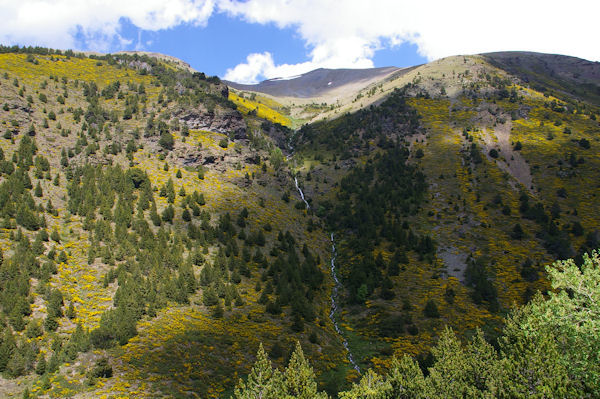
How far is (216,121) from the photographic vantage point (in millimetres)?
72000

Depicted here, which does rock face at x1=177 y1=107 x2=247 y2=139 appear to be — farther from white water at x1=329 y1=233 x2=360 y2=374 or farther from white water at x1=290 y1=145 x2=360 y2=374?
white water at x1=329 y1=233 x2=360 y2=374

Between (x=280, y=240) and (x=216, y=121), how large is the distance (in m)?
35.8

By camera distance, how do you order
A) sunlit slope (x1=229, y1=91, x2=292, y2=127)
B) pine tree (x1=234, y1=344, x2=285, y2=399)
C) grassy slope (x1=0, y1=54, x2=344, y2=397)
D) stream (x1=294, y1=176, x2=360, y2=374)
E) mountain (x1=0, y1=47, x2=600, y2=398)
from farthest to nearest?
sunlit slope (x1=229, y1=91, x2=292, y2=127) < stream (x1=294, y1=176, x2=360, y2=374) < grassy slope (x1=0, y1=54, x2=344, y2=397) < mountain (x1=0, y1=47, x2=600, y2=398) < pine tree (x1=234, y1=344, x2=285, y2=399)

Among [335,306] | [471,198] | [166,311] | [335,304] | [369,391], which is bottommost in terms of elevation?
[335,306]

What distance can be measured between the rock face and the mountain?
46cm

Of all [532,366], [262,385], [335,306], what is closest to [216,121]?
[335,306]

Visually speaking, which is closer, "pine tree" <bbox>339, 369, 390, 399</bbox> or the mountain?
"pine tree" <bbox>339, 369, 390, 399</bbox>

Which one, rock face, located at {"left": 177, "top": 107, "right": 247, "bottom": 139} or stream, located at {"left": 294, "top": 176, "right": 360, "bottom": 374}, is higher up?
rock face, located at {"left": 177, "top": 107, "right": 247, "bottom": 139}

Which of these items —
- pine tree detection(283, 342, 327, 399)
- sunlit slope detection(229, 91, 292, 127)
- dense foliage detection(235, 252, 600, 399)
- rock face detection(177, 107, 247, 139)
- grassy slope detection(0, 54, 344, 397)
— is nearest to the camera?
dense foliage detection(235, 252, 600, 399)

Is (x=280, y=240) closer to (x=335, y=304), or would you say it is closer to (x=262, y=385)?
(x=335, y=304)

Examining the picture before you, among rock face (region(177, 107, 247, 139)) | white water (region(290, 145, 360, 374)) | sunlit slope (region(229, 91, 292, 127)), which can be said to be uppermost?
sunlit slope (region(229, 91, 292, 127))

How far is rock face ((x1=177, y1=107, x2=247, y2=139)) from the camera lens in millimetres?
69688

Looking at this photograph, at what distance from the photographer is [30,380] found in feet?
70.6

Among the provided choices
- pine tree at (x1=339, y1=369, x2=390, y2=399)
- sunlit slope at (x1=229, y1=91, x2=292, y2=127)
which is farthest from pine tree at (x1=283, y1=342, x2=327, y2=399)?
sunlit slope at (x1=229, y1=91, x2=292, y2=127)
